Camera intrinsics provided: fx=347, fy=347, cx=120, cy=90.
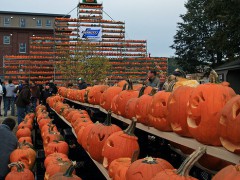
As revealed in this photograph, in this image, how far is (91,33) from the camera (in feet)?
94.6

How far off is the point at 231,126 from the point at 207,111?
0.41 m

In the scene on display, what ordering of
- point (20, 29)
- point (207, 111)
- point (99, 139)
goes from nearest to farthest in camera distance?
point (207, 111) → point (99, 139) → point (20, 29)

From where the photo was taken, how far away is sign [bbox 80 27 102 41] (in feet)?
94.2

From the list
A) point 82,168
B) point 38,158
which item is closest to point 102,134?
point 82,168

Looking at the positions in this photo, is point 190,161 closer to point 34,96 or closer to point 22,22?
point 34,96

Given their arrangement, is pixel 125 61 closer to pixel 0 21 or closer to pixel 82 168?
pixel 82 168

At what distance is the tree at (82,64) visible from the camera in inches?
1008

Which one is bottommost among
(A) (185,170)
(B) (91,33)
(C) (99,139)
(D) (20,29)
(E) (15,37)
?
(C) (99,139)

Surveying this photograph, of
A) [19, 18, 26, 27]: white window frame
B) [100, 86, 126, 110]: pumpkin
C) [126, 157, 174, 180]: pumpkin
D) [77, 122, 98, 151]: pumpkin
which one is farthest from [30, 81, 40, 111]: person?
[19, 18, 26, 27]: white window frame

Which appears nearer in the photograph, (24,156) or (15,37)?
(24,156)

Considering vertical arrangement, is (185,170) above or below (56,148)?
above

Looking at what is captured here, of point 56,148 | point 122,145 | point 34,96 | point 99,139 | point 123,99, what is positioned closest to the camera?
point 122,145

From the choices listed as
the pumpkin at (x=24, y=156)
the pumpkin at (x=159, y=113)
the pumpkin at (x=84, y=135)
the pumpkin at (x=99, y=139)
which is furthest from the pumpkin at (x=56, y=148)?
the pumpkin at (x=159, y=113)

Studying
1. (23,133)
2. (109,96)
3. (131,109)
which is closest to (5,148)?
(109,96)
